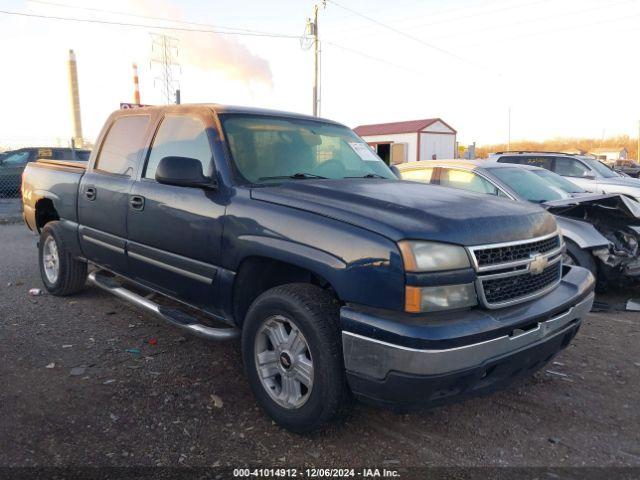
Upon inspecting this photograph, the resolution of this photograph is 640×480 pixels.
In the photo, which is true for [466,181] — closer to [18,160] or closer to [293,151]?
[293,151]

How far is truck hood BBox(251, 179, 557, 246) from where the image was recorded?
2482mm

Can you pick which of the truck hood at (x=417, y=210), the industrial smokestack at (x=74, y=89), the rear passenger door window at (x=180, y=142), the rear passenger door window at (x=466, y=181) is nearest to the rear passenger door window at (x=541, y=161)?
the rear passenger door window at (x=466, y=181)

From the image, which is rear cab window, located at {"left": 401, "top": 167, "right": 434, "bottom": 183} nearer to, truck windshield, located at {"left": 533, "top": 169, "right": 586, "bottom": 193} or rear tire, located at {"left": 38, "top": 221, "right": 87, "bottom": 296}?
truck windshield, located at {"left": 533, "top": 169, "right": 586, "bottom": 193}

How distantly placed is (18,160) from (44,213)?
37.5ft

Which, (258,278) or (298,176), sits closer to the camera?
(258,278)

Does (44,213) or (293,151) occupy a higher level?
(293,151)

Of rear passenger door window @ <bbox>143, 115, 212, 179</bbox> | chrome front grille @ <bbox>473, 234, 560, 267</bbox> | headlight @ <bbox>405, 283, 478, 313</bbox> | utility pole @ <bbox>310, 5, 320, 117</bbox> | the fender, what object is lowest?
the fender

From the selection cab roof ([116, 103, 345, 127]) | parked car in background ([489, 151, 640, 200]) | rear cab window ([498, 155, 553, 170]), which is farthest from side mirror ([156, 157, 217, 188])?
rear cab window ([498, 155, 553, 170])

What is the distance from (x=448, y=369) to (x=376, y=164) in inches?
87.9

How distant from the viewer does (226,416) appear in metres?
3.13

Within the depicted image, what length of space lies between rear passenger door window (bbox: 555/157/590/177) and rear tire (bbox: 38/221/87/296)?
31.8 feet

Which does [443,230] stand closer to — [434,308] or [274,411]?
[434,308]

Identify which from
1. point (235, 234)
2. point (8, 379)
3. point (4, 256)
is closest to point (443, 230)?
point (235, 234)

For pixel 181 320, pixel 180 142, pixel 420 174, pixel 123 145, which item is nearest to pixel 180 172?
pixel 180 142
